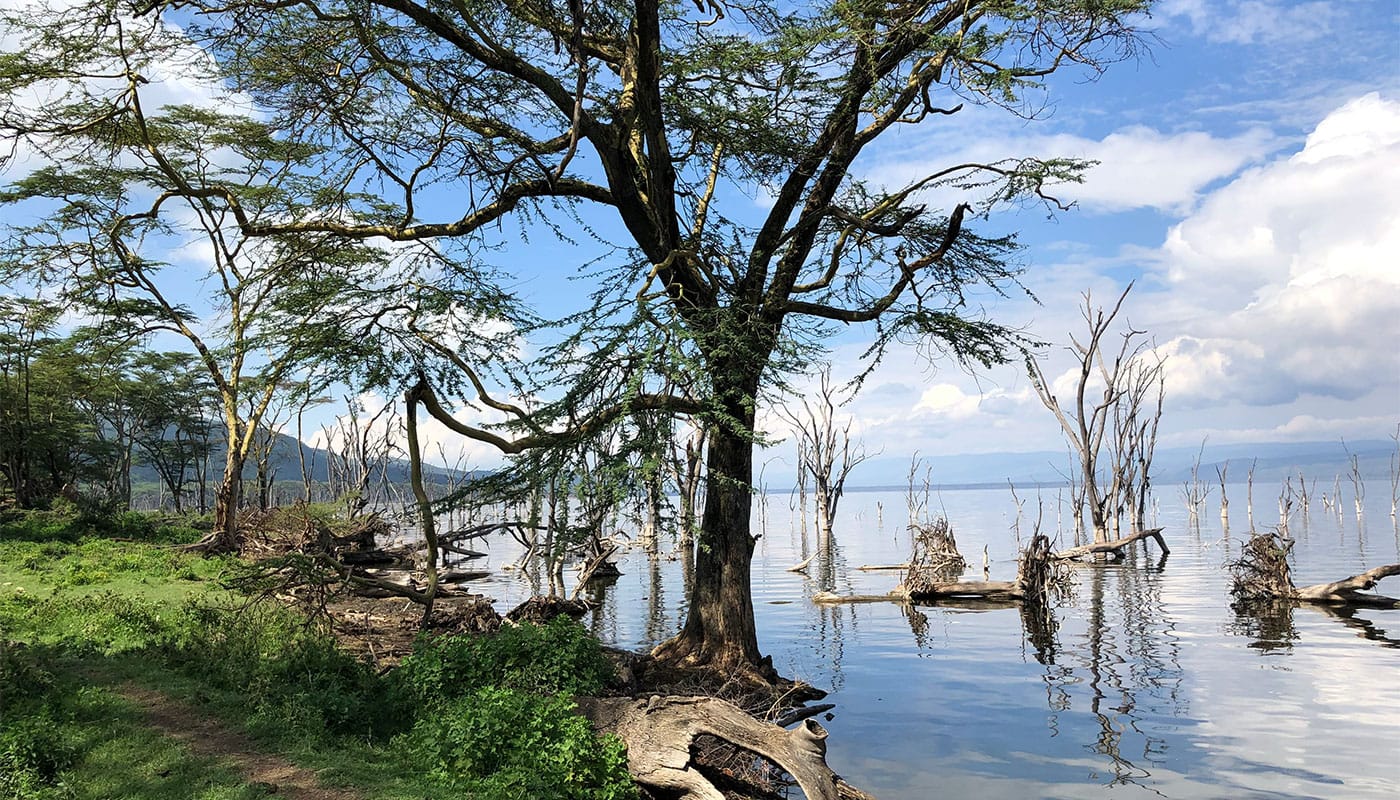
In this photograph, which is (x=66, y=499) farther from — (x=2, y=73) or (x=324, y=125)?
(x=324, y=125)

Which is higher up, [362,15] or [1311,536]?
[362,15]

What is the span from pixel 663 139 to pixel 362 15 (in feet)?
12.5

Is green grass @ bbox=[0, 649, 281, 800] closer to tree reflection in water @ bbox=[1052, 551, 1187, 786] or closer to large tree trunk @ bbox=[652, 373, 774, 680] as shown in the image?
large tree trunk @ bbox=[652, 373, 774, 680]

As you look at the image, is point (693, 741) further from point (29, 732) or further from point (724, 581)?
point (29, 732)

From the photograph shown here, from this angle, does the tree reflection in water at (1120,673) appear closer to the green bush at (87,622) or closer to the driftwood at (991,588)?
the driftwood at (991,588)

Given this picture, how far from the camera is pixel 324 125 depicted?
1084 cm

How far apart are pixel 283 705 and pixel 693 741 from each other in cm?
371

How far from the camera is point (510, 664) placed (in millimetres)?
8578

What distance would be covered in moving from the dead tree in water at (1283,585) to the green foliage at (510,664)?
590 inches

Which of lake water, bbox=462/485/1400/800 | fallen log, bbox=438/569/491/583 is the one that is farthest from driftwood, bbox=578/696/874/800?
fallen log, bbox=438/569/491/583

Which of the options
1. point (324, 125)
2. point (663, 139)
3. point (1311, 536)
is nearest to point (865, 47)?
point (663, 139)

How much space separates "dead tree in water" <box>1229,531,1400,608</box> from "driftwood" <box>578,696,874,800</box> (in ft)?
45.2

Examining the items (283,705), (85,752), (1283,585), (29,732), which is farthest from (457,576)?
(1283,585)

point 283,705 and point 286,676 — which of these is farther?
point 286,676
